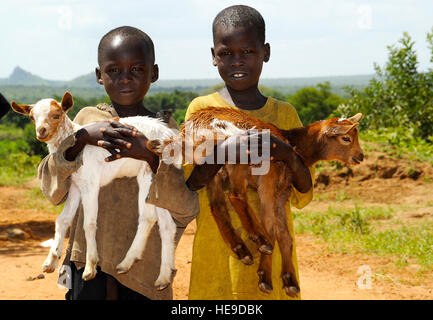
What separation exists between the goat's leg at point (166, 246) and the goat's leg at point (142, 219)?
44 mm

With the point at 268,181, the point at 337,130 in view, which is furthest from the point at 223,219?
the point at 337,130

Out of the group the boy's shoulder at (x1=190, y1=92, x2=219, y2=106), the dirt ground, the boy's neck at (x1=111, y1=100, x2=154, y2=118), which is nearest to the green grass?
the dirt ground

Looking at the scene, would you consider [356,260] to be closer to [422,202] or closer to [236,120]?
[422,202]

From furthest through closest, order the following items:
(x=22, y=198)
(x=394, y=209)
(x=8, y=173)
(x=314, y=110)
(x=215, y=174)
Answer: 1. (x=314, y=110)
2. (x=8, y=173)
3. (x=22, y=198)
4. (x=394, y=209)
5. (x=215, y=174)

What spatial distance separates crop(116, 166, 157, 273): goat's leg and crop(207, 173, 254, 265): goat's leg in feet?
1.00

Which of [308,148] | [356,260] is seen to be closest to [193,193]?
[308,148]

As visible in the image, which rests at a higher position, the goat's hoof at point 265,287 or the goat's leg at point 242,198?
the goat's leg at point 242,198

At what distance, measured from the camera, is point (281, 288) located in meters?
2.59

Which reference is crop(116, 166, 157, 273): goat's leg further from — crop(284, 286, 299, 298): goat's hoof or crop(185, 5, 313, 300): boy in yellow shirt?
crop(284, 286, 299, 298): goat's hoof

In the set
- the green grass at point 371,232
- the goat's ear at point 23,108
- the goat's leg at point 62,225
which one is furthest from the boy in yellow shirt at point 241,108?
the green grass at point 371,232

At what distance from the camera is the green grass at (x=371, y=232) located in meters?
8.06

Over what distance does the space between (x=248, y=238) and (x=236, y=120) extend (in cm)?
61

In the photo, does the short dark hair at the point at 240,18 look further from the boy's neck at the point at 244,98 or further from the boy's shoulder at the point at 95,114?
the boy's shoulder at the point at 95,114

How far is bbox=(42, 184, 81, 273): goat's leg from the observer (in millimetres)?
2395
